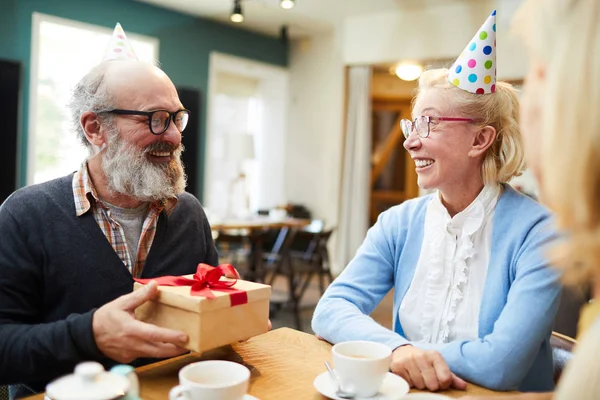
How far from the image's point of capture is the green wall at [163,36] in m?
5.59

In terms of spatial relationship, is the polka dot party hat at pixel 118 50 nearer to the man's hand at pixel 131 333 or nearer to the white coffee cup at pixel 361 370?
the man's hand at pixel 131 333

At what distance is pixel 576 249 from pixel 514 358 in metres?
0.59

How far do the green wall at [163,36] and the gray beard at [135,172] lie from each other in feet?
15.4

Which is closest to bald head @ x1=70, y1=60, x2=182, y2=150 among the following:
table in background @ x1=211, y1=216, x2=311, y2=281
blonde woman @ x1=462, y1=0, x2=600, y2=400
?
blonde woman @ x1=462, y1=0, x2=600, y2=400

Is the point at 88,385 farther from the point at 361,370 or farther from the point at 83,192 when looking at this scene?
the point at 83,192

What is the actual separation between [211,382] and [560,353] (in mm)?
989

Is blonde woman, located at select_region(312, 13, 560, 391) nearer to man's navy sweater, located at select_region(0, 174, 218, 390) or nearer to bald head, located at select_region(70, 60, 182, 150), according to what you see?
man's navy sweater, located at select_region(0, 174, 218, 390)

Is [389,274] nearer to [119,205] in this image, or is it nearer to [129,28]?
[119,205]

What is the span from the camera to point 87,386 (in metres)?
0.72

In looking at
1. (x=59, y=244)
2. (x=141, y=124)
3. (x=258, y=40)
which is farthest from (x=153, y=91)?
(x=258, y=40)

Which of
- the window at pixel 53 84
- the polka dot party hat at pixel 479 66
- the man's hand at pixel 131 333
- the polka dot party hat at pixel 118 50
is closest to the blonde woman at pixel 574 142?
the man's hand at pixel 131 333

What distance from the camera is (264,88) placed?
852 cm

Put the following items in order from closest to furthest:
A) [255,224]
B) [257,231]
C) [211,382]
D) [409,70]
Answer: [211,382]
[257,231]
[255,224]
[409,70]

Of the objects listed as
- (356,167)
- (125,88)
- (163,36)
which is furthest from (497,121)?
(356,167)
